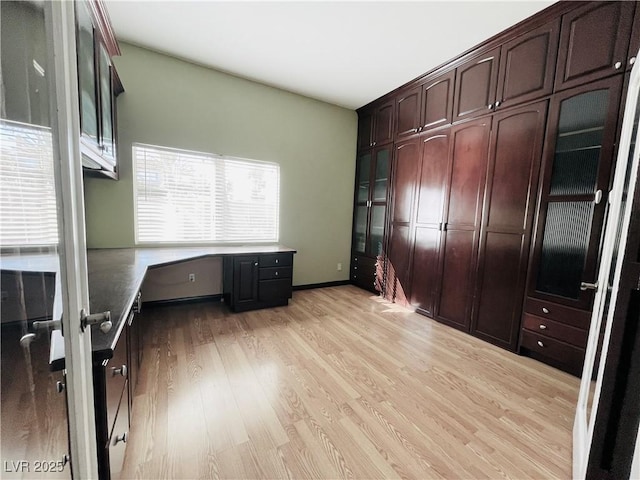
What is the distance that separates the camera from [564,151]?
210 centimetres

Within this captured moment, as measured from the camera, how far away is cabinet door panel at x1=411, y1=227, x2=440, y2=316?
3113 mm

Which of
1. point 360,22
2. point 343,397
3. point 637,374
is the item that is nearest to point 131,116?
point 360,22

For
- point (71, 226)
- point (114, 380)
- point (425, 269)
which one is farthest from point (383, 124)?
point (114, 380)

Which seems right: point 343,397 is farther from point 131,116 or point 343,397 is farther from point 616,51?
point 131,116

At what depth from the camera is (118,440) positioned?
44.2 inches

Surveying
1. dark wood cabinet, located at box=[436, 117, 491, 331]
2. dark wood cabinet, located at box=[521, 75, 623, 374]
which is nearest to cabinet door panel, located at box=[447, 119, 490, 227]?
dark wood cabinet, located at box=[436, 117, 491, 331]

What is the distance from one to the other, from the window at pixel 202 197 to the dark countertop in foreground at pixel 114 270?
0.24 m

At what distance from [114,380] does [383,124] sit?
4.04 meters

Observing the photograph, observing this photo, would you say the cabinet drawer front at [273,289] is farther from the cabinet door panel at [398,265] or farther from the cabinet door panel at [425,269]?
the cabinet door panel at [425,269]

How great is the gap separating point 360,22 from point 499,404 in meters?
3.26

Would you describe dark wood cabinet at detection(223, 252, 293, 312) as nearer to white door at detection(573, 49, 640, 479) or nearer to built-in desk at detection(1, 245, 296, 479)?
built-in desk at detection(1, 245, 296, 479)

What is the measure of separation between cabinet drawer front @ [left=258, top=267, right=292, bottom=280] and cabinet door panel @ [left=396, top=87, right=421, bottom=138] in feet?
7.93

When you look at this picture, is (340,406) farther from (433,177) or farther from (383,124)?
(383,124)


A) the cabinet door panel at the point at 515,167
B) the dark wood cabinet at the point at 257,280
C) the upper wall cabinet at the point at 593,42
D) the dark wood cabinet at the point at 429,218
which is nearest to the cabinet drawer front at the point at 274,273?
the dark wood cabinet at the point at 257,280
